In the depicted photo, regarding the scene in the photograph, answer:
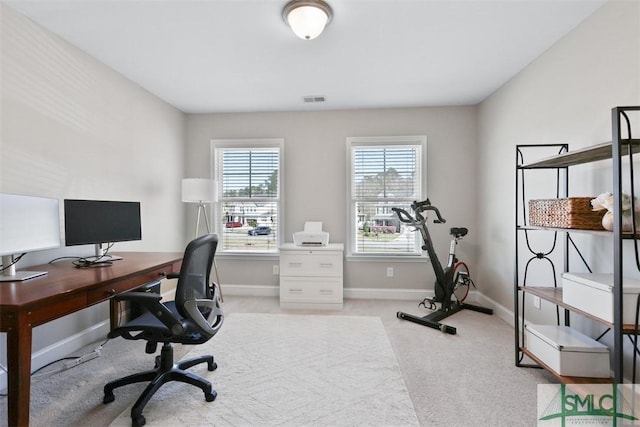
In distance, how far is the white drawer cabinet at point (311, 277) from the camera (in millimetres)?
3463

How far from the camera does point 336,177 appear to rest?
12.8 feet

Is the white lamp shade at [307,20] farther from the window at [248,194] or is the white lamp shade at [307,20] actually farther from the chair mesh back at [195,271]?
the window at [248,194]

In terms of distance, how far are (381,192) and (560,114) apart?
1.98 metres

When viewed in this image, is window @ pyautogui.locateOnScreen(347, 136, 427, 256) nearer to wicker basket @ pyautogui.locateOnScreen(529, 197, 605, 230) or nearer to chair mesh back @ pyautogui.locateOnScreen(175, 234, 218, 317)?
wicker basket @ pyautogui.locateOnScreen(529, 197, 605, 230)

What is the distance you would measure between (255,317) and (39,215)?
80.7 inches

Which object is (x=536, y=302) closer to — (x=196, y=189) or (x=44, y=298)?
(x=44, y=298)

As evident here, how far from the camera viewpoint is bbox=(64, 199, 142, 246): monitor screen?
2.05 metres

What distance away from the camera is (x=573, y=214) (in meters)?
1.69

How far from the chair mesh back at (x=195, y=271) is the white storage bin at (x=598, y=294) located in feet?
7.02

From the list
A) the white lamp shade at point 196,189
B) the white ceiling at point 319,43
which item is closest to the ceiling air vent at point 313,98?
the white ceiling at point 319,43

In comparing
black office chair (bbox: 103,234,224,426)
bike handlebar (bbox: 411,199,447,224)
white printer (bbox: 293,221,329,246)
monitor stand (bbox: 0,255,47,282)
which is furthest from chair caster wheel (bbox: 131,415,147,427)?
bike handlebar (bbox: 411,199,447,224)

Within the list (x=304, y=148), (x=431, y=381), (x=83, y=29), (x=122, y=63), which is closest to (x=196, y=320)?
(x=431, y=381)

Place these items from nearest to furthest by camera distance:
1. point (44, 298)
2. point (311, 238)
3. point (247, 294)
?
point (44, 298), point (311, 238), point (247, 294)

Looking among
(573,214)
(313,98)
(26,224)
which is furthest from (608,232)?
(26,224)
